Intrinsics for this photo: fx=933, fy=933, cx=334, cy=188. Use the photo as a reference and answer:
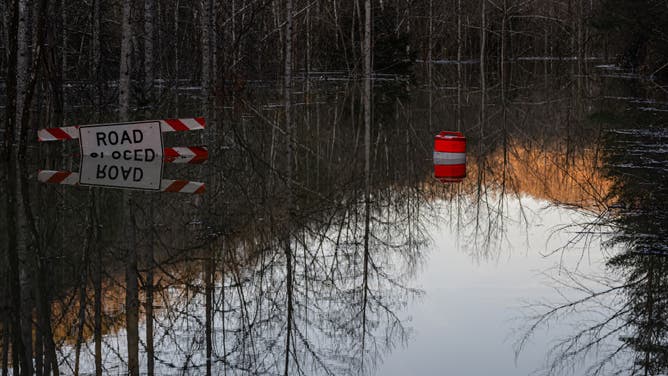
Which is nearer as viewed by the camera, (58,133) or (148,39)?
(58,133)

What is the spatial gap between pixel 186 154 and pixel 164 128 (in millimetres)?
1117

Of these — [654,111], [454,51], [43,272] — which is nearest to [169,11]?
[454,51]

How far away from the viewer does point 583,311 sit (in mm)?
7094

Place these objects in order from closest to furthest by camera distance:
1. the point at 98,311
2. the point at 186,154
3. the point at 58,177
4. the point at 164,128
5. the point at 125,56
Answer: the point at 98,311, the point at 58,177, the point at 164,128, the point at 186,154, the point at 125,56

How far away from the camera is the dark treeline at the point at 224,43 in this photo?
17.4 meters

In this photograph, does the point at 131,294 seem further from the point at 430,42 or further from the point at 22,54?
the point at 430,42

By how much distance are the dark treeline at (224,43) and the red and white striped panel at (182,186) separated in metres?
3.08

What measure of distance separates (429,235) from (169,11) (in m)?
45.8

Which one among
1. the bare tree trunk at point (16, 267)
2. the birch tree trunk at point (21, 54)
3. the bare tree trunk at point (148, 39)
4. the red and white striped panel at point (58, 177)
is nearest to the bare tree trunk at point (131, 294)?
the bare tree trunk at point (16, 267)

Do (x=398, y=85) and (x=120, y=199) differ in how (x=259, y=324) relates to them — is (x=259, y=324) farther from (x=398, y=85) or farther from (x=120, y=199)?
(x=398, y=85)

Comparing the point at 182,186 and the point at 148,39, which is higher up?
the point at 148,39

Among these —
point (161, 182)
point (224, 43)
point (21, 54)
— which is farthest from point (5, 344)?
point (224, 43)

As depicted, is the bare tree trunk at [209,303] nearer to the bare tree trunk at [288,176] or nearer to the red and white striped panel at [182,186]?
the bare tree trunk at [288,176]

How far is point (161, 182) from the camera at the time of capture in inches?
483
